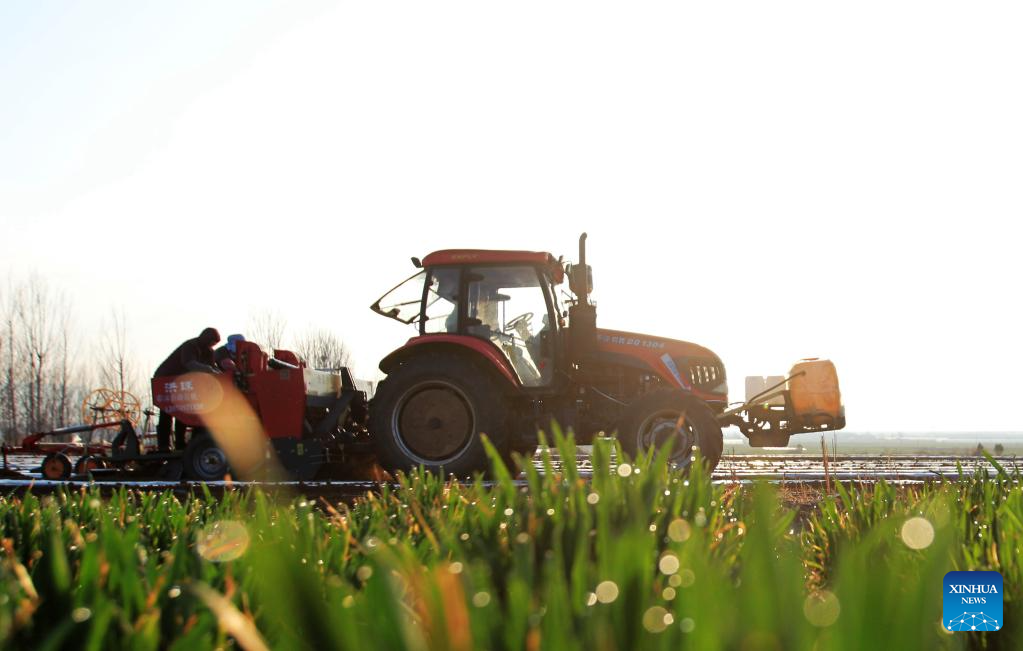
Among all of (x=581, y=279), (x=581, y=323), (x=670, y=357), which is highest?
(x=581, y=279)

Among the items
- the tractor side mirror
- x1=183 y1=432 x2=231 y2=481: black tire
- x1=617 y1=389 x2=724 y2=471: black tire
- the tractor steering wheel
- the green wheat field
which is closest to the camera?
the green wheat field

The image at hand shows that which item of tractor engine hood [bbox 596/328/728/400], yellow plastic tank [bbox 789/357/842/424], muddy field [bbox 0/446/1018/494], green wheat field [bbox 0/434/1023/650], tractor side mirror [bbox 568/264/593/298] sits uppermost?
tractor side mirror [bbox 568/264/593/298]

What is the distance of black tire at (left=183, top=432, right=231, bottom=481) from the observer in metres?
8.41

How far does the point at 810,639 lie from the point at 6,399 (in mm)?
43548

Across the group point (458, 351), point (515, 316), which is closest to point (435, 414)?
point (458, 351)

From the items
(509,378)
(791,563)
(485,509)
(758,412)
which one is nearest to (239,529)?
(485,509)

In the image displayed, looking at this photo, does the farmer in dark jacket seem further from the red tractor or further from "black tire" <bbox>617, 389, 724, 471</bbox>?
"black tire" <bbox>617, 389, 724, 471</bbox>

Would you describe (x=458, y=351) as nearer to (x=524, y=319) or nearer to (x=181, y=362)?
(x=524, y=319)

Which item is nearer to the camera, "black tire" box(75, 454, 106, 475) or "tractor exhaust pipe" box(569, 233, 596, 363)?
"tractor exhaust pipe" box(569, 233, 596, 363)

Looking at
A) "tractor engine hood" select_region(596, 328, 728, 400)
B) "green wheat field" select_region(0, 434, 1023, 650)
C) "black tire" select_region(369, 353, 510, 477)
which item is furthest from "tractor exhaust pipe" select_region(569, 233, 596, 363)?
"green wheat field" select_region(0, 434, 1023, 650)

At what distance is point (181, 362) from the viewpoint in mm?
8836

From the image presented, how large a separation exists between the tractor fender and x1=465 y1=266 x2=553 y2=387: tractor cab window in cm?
21

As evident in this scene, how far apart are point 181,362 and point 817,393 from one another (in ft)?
21.8

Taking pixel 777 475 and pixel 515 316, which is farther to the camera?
pixel 515 316
